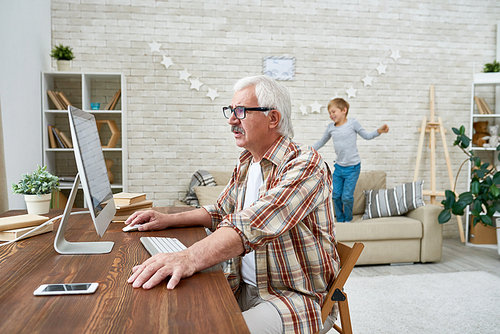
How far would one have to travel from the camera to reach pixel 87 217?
63.5 inches

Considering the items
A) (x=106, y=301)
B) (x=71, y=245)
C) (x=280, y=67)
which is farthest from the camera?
(x=280, y=67)

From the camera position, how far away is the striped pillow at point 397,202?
3572 mm

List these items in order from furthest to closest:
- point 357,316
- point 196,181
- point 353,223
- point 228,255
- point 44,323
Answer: point 196,181, point 353,223, point 357,316, point 228,255, point 44,323

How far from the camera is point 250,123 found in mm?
1306

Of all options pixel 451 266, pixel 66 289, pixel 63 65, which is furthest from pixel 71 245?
pixel 451 266

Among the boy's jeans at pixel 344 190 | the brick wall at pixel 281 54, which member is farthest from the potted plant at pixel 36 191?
the boy's jeans at pixel 344 190

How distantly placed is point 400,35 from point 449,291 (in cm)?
288

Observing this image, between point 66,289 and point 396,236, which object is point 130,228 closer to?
point 66,289

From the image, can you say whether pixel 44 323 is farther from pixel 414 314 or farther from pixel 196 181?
pixel 196 181

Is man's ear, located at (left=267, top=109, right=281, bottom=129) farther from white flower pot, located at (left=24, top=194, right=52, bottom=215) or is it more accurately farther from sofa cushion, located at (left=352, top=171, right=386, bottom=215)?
sofa cushion, located at (left=352, top=171, right=386, bottom=215)

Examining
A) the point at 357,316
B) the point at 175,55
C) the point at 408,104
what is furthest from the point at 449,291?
the point at 175,55

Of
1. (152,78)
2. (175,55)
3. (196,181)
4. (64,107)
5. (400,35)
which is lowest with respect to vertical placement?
(196,181)

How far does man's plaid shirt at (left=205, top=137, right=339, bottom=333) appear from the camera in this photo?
1011 millimetres

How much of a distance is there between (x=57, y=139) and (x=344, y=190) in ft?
9.08
